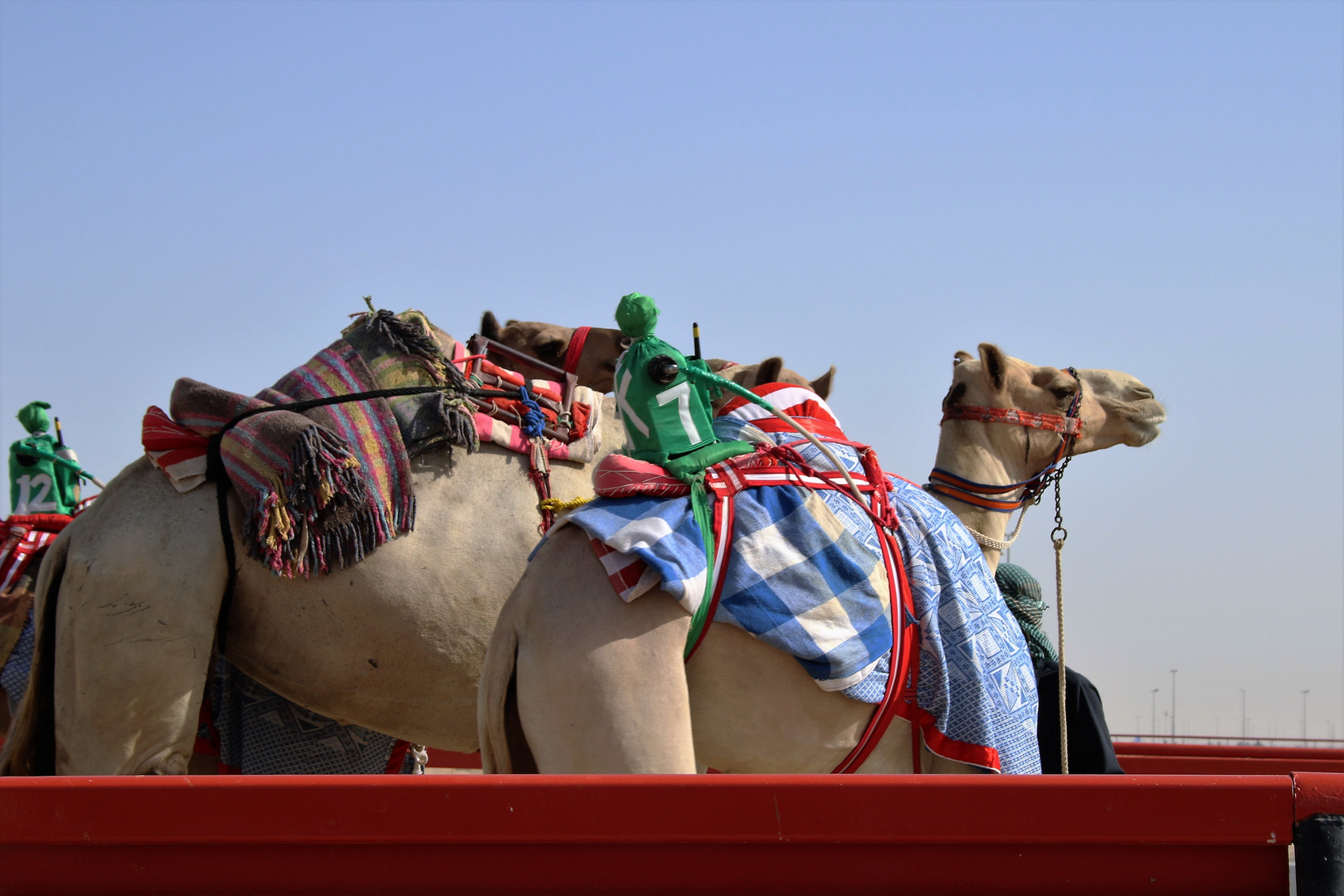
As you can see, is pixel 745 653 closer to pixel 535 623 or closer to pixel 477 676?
pixel 535 623

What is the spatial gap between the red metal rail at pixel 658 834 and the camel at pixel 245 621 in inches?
78.5

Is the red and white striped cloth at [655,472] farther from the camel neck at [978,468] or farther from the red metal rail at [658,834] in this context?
the camel neck at [978,468]

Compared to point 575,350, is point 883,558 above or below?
below

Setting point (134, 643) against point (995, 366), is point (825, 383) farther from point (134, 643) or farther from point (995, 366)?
point (134, 643)

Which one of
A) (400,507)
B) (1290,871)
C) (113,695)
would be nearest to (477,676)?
(400,507)

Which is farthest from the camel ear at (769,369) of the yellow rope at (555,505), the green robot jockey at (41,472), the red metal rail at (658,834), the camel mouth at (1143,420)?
the green robot jockey at (41,472)

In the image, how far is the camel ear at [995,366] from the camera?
15.8 ft

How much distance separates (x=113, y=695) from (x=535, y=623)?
183cm

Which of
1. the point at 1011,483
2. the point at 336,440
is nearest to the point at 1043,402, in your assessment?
the point at 1011,483

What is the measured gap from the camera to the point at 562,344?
5270mm

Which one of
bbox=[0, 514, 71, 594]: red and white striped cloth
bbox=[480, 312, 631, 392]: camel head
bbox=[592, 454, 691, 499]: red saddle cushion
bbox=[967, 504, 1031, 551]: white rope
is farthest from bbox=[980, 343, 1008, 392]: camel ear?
bbox=[0, 514, 71, 594]: red and white striped cloth

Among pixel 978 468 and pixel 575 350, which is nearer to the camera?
pixel 978 468

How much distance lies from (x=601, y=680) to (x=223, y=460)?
2.01 metres

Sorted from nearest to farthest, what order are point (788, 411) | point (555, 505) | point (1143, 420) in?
point (788, 411), point (555, 505), point (1143, 420)
